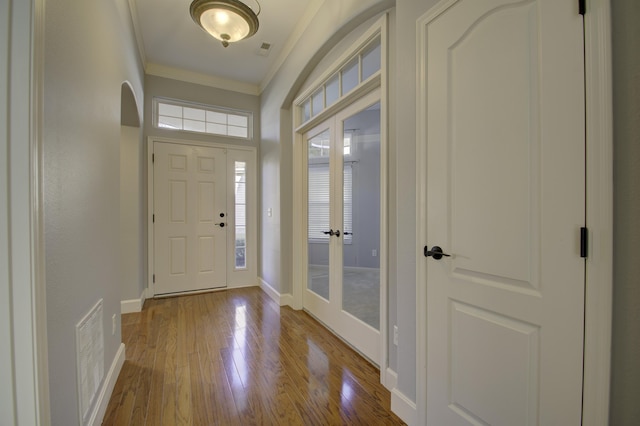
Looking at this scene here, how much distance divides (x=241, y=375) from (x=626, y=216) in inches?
87.0

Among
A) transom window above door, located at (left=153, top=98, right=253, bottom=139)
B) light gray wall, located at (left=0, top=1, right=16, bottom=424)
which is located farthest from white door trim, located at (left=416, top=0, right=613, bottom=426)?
transom window above door, located at (left=153, top=98, right=253, bottom=139)

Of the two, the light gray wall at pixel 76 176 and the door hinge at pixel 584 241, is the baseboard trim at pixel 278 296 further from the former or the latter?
the door hinge at pixel 584 241

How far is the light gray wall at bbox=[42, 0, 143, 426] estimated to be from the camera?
1045 mm

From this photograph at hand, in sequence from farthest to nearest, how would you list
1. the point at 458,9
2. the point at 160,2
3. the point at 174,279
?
the point at 174,279 → the point at 160,2 → the point at 458,9

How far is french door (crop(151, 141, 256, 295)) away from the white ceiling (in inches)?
42.1

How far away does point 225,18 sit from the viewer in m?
2.19

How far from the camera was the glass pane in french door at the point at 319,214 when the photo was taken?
281 centimetres

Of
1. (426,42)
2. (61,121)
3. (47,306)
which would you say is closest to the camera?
(47,306)

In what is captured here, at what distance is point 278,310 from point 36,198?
268cm

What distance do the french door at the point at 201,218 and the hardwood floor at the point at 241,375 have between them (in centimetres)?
90

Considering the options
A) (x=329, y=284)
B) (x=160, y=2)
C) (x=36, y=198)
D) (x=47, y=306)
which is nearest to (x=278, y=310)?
(x=329, y=284)

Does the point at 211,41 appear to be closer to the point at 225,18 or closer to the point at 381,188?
the point at 225,18

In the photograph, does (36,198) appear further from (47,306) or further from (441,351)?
(441,351)

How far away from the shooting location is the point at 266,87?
13.3ft
